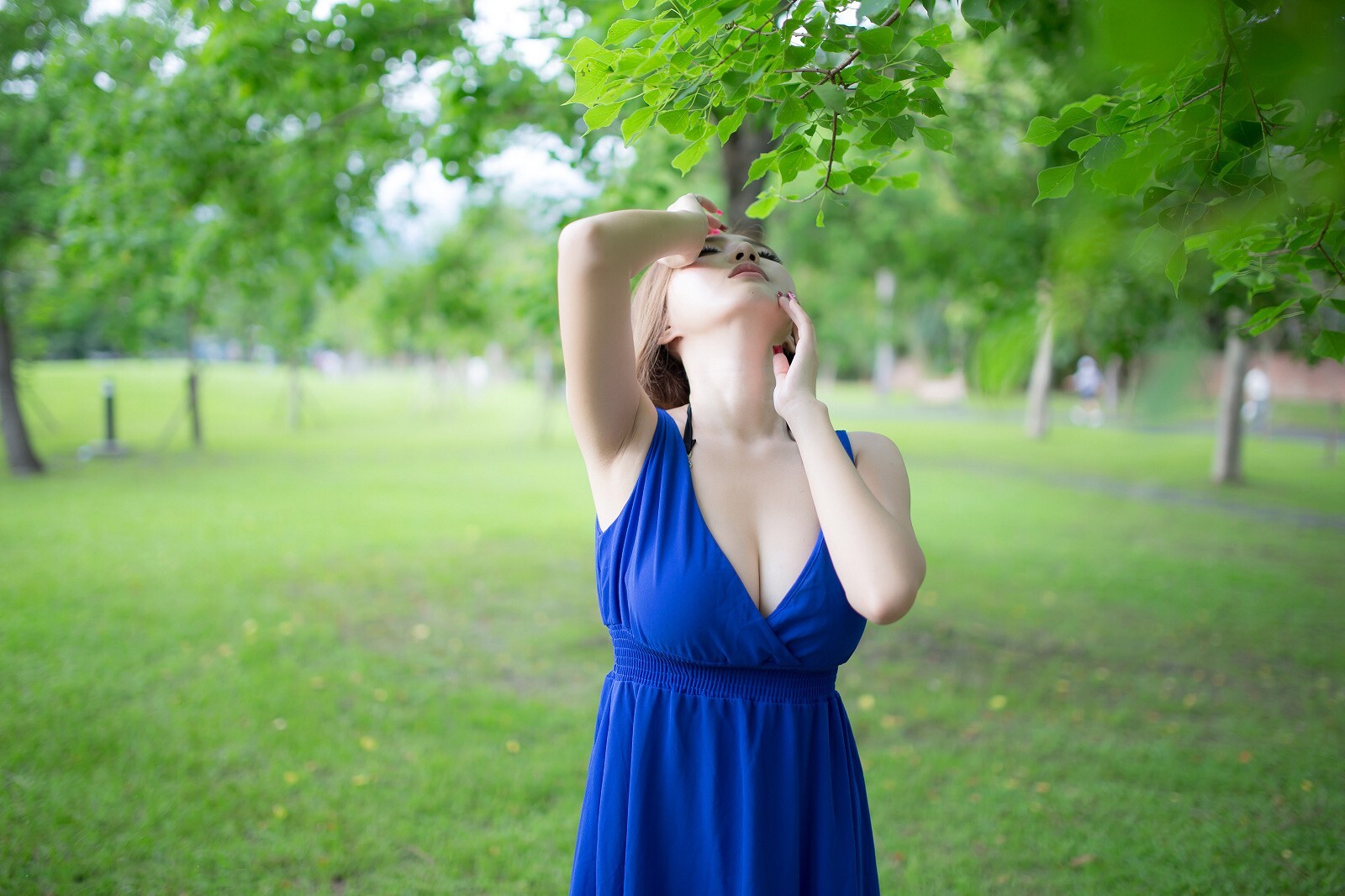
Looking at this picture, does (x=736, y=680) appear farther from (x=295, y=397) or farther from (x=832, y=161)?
(x=295, y=397)

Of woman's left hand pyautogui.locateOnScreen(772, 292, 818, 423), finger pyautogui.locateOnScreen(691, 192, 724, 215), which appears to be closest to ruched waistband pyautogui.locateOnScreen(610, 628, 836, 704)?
woman's left hand pyautogui.locateOnScreen(772, 292, 818, 423)

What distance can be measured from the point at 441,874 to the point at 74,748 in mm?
2211

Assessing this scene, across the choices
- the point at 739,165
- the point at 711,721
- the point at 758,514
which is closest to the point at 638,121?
the point at 758,514

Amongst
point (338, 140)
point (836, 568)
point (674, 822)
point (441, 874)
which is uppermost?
point (338, 140)

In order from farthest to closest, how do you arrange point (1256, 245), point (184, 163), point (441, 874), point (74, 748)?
point (184, 163) → point (74, 748) → point (441, 874) → point (1256, 245)

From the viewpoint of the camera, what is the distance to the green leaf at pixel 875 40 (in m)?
1.58

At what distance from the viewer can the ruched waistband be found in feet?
Result: 5.63

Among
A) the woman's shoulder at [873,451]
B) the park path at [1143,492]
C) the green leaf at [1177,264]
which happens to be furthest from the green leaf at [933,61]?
the park path at [1143,492]

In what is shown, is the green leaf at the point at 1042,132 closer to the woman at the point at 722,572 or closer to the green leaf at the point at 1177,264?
the green leaf at the point at 1177,264

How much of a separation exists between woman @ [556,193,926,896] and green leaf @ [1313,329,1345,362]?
Result: 1.19m

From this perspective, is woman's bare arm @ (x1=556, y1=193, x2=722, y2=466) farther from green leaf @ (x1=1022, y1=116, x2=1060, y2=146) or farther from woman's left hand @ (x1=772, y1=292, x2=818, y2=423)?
green leaf @ (x1=1022, y1=116, x2=1060, y2=146)

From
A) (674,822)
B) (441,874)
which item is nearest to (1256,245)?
(674,822)

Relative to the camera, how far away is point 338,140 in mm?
6902

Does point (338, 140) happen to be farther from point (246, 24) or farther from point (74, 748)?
point (74, 748)
